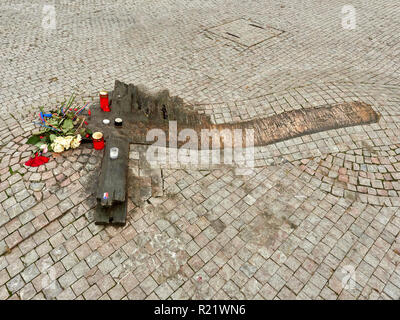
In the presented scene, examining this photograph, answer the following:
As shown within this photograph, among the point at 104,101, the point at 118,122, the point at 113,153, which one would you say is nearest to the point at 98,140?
the point at 113,153

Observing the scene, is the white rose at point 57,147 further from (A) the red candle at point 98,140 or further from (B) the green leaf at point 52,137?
(A) the red candle at point 98,140

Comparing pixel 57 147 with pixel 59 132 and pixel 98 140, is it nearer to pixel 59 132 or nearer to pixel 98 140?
pixel 59 132

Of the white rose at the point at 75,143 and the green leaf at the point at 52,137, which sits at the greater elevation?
the green leaf at the point at 52,137

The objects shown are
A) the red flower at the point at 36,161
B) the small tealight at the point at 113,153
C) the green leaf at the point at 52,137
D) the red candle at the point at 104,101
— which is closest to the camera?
the small tealight at the point at 113,153

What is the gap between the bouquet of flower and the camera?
5941 mm

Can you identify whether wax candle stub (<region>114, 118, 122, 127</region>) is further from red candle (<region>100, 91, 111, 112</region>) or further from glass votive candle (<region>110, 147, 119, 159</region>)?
glass votive candle (<region>110, 147, 119, 159</region>)

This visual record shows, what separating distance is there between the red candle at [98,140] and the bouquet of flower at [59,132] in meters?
0.34

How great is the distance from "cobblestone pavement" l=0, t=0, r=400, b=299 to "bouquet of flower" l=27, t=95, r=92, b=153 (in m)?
0.26

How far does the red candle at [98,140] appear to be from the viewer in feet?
19.6

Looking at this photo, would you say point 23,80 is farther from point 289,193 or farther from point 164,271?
point 289,193

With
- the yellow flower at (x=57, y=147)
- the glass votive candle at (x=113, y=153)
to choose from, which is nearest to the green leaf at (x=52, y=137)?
the yellow flower at (x=57, y=147)

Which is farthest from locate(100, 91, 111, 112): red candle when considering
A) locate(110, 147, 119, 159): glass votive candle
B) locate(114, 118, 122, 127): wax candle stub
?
locate(110, 147, 119, 159): glass votive candle
